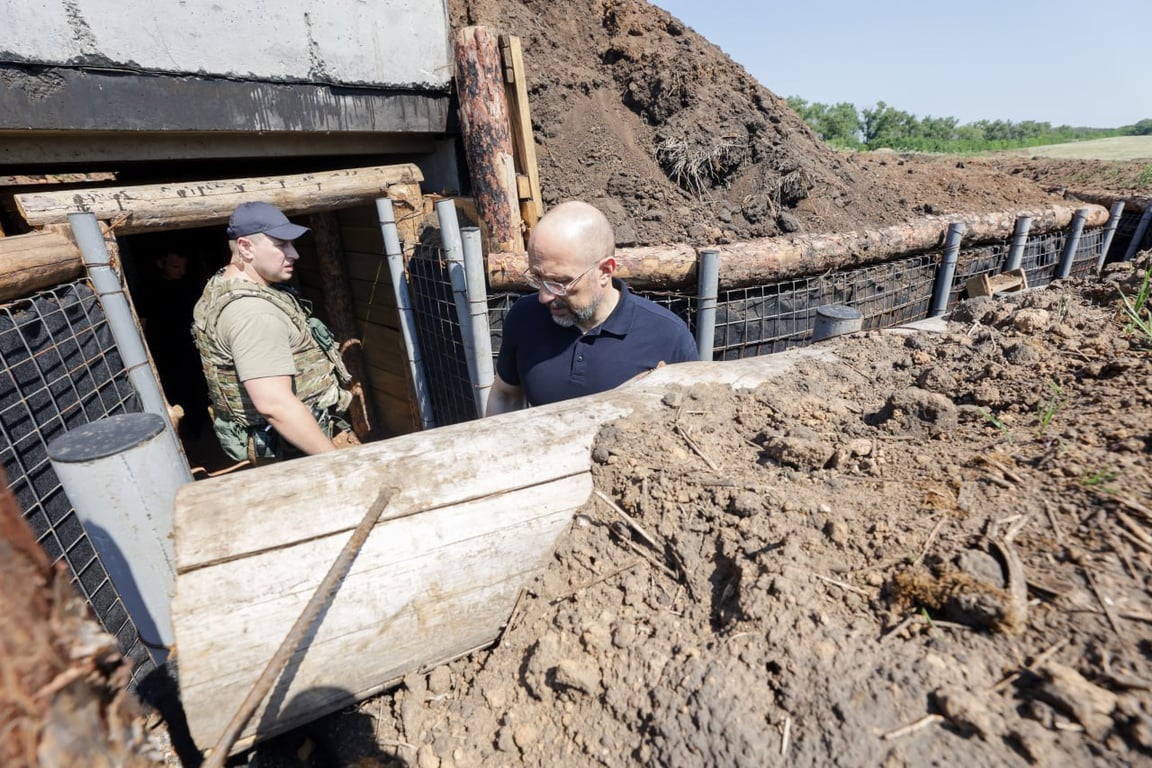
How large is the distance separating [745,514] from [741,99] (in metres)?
5.33

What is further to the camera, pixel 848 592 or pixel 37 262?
pixel 37 262

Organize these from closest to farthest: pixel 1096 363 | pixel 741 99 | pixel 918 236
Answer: pixel 1096 363, pixel 918 236, pixel 741 99

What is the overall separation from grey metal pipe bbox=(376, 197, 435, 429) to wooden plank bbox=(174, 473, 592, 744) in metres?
2.79

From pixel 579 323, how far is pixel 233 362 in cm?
167

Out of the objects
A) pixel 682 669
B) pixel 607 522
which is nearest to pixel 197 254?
pixel 607 522

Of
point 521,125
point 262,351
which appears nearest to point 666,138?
point 521,125

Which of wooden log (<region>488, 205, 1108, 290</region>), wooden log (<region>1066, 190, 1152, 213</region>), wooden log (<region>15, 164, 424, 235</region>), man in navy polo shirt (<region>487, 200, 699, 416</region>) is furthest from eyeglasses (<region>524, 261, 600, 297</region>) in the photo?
wooden log (<region>1066, 190, 1152, 213</region>)

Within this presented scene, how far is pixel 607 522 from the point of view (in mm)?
1494

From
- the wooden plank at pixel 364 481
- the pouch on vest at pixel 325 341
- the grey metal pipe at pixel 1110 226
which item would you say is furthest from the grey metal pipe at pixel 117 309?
the grey metal pipe at pixel 1110 226

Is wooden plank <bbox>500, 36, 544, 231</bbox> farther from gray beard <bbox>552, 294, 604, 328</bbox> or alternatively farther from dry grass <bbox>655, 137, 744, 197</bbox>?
dry grass <bbox>655, 137, 744, 197</bbox>

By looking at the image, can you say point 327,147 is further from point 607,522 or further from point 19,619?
point 19,619

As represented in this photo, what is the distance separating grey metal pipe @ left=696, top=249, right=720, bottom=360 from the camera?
3.21m

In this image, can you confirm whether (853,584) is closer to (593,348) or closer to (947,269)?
(593,348)

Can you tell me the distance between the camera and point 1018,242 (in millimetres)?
4535
